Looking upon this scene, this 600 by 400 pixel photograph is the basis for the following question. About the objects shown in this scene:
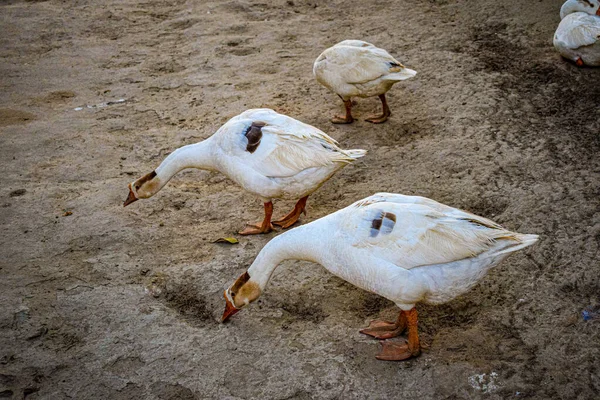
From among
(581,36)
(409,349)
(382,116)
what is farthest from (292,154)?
(581,36)

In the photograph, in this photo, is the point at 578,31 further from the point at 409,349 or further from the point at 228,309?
the point at 228,309

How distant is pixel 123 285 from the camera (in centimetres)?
394

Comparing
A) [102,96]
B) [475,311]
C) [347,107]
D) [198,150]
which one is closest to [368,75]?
[347,107]

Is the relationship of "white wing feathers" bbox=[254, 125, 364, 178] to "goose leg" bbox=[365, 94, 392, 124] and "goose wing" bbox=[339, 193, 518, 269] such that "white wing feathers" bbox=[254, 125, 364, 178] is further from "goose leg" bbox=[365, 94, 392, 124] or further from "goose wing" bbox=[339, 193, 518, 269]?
"goose leg" bbox=[365, 94, 392, 124]

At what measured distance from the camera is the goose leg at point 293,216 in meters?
4.56

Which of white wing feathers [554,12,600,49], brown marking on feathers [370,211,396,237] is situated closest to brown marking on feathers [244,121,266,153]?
brown marking on feathers [370,211,396,237]

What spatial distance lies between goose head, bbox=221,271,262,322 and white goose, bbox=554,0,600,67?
4.40 m

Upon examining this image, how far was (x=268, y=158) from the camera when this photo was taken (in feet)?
13.8

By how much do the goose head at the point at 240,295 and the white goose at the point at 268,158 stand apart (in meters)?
0.87

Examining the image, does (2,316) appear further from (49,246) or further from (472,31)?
(472,31)

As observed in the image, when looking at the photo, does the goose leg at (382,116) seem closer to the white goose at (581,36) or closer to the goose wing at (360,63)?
the goose wing at (360,63)

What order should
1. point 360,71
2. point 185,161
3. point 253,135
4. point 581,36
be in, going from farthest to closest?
point 581,36 → point 360,71 → point 185,161 → point 253,135

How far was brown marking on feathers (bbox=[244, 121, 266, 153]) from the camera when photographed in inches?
168

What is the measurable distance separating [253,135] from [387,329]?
1.74 meters
